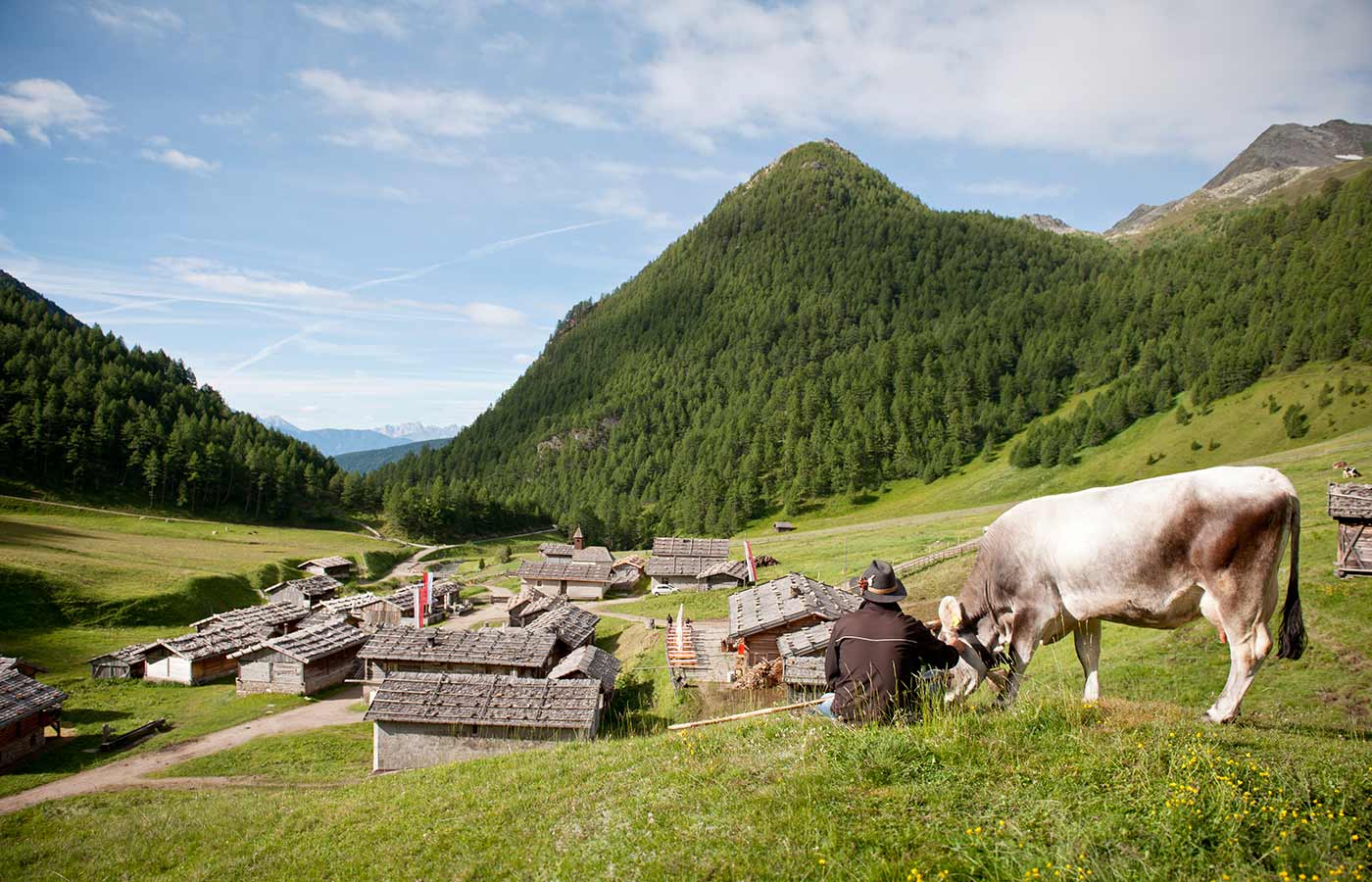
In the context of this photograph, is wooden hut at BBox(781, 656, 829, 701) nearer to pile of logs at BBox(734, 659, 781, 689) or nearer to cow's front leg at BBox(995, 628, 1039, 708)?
pile of logs at BBox(734, 659, 781, 689)

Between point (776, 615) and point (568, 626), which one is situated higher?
point (776, 615)

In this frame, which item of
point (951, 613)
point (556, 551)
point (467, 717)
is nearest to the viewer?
point (951, 613)

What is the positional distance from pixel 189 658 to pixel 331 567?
135ft

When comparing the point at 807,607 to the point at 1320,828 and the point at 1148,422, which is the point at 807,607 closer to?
the point at 1320,828

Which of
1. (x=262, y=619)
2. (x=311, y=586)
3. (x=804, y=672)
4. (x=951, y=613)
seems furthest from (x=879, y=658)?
(x=311, y=586)

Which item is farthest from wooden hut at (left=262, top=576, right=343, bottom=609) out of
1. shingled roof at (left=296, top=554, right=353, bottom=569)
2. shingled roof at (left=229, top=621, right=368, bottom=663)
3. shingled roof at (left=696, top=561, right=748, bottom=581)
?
shingled roof at (left=696, top=561, right=748, bottom=581)

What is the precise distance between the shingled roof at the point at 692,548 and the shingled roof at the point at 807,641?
40847 mm

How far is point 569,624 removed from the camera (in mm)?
43781

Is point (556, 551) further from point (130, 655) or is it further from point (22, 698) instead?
point (22, 698)

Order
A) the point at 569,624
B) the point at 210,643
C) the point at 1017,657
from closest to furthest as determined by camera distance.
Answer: the point at 1017,657, the point at 569,624, the point at 210,643

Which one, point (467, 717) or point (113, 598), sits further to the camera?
point (113, 598)

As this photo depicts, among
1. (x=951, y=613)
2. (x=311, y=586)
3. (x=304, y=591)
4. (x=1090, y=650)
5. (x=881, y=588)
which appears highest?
(x=881, y=588)

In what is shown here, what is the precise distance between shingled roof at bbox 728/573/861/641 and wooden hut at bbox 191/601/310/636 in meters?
36.2

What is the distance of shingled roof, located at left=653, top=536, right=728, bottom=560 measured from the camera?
73.6 metres
